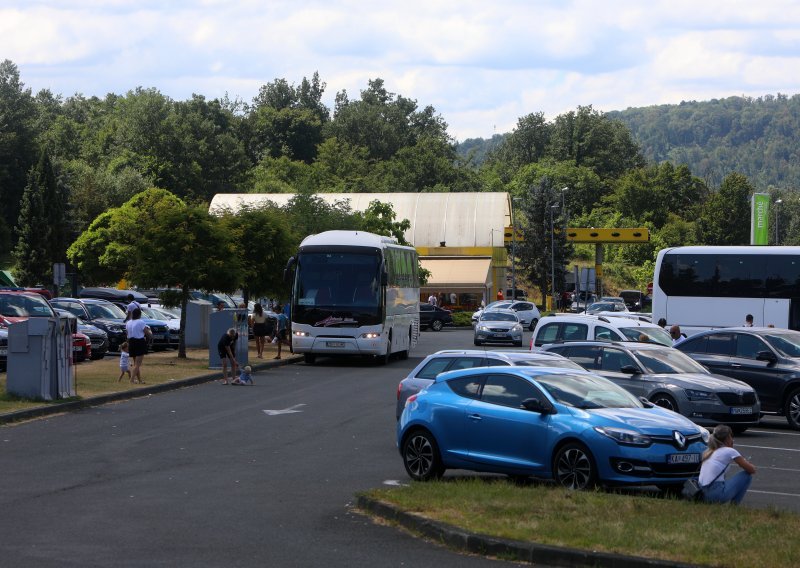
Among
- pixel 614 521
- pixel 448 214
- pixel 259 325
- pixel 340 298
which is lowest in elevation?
pixel 614 521

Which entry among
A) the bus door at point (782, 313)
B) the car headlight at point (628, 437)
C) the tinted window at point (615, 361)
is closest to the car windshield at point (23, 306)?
the tinted window at point (615, 361)

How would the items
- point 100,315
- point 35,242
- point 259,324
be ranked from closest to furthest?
point 259,324
point 100,315
point 35,242

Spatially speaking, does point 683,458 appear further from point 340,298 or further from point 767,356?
point 340,298

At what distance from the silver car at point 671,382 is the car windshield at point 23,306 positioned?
54.4ft

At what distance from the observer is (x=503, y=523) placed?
11203mm

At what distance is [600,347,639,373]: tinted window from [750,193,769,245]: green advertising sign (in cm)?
4295

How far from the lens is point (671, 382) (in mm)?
20547

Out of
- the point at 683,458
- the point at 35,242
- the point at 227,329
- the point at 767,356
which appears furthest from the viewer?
the point at 35,242

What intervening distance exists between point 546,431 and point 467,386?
1.40 m

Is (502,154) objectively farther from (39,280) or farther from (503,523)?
(503,523)

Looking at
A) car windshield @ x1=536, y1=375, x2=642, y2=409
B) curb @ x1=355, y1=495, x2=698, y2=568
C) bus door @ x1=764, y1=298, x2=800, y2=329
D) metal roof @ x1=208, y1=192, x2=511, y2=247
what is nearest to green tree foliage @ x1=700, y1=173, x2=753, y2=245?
metal roof @ x1=208, y1=192, x2=511, y2=247

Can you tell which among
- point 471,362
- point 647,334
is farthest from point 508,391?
point 647,334

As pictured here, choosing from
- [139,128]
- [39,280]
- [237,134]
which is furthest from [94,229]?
[237,134]

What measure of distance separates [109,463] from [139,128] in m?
94.7
